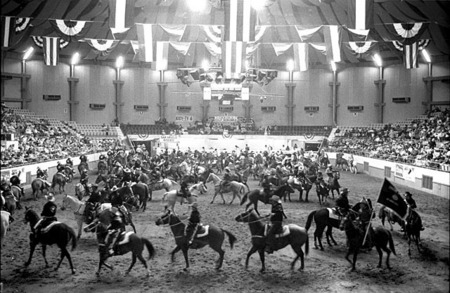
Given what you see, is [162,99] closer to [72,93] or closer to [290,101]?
[72,93]

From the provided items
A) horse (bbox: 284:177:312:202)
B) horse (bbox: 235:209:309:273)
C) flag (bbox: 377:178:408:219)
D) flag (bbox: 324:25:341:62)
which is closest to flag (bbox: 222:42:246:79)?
flag (bbox: 324:25:341:62)

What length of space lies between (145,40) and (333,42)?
39.9 feet

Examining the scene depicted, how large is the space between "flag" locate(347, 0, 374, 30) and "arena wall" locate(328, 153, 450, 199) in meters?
Answer: 8.08

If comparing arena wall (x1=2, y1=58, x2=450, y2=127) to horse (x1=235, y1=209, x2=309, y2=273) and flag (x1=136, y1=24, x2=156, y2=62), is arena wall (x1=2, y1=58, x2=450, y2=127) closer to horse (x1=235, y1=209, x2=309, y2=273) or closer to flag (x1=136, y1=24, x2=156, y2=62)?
flag (x1=136, y1=24, x2=156, y2=62)

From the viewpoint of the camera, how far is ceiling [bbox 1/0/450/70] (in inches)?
966

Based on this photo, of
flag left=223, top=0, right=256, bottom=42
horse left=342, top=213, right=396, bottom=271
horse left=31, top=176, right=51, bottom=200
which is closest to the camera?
horse left=342, top=213, right=396, bottom=271

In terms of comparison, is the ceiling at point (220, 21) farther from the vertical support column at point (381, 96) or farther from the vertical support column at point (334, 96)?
the vertical support column at point (334, 96)

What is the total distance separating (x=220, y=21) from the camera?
35656 millimetres

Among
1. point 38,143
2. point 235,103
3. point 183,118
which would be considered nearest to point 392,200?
point 38,143

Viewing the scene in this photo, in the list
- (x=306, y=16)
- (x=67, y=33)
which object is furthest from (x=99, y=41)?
(x=306, y=16)

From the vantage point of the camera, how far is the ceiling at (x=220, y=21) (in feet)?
80.5

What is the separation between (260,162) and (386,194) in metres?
18.7

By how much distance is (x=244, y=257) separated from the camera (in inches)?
408

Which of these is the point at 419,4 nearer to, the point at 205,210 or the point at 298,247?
the point at 205,210
